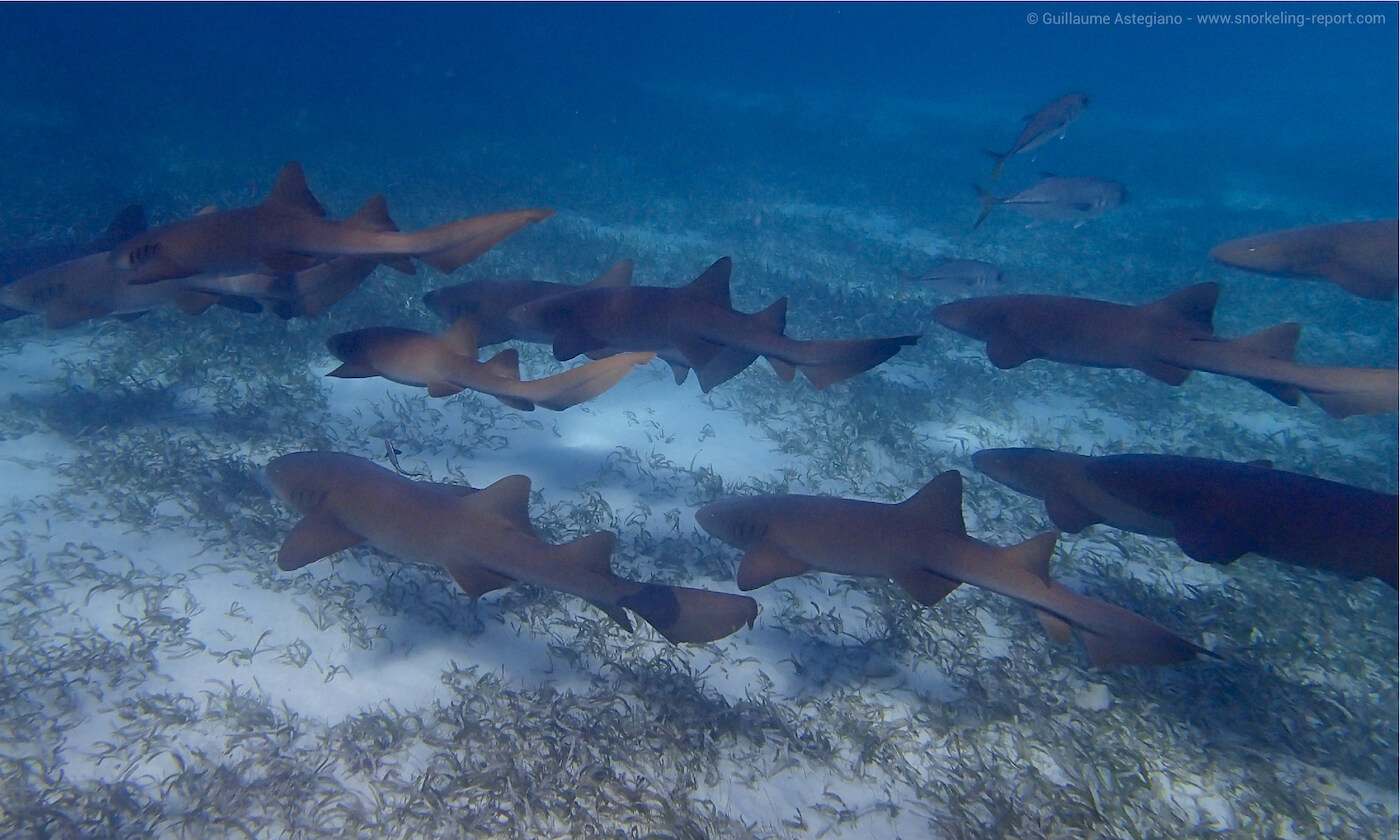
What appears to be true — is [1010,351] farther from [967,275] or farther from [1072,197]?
[1072,197]

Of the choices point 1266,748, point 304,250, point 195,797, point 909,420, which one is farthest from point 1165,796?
point 304,250

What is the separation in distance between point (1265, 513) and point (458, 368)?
5.43 meters

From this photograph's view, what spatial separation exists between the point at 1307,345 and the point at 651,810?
14714 mm

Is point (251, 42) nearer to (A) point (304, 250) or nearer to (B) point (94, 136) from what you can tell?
(B) point (94, 136)

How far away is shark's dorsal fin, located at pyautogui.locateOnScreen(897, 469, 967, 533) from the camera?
401cm

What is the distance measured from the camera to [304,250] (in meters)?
4.28

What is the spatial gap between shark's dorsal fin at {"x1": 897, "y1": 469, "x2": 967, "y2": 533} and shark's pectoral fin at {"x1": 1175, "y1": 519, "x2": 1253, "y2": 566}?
1.53 m

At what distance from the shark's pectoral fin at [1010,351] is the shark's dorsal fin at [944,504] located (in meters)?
1.46

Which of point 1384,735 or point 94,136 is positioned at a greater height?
point 94,136

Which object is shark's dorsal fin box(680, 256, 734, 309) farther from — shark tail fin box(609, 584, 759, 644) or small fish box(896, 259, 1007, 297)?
small fish box(896, 259, 1007, 297)

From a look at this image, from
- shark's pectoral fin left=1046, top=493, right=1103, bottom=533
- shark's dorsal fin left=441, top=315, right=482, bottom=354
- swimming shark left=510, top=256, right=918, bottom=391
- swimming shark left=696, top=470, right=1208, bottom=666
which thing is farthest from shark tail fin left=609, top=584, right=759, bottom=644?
shark's pectoral fin left=1046, top=493, right=1103, bottom=533

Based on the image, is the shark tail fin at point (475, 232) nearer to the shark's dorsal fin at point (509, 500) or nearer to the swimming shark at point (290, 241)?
the swimming shark at point (290, 241)

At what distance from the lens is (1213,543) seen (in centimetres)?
405

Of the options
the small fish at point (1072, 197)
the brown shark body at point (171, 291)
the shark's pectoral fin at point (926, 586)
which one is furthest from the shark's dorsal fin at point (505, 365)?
the small fish at point (1072, 197)
